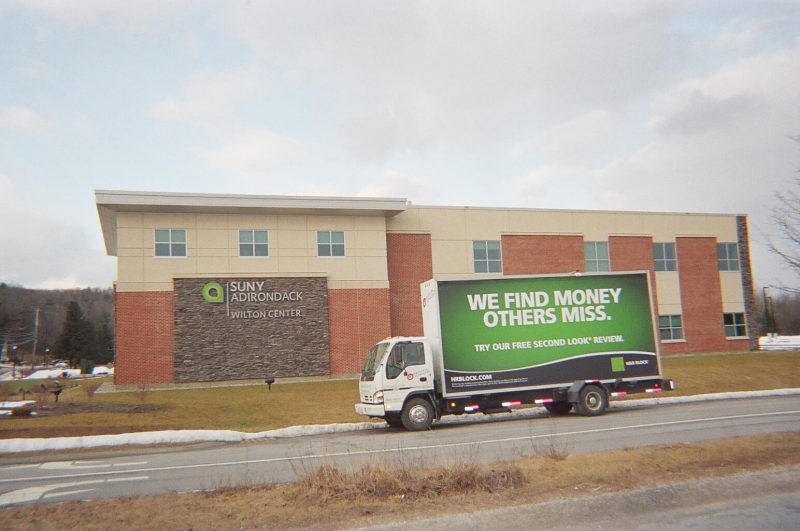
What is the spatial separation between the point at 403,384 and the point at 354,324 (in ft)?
63.7

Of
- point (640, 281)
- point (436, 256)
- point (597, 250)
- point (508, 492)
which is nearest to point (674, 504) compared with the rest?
point (508, 492)

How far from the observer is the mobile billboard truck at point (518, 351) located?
58.1 ft

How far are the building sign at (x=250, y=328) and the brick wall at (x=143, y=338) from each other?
54cm

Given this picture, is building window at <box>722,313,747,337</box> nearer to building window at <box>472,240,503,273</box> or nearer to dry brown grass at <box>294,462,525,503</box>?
building window at <box>472,240,503,273</box>

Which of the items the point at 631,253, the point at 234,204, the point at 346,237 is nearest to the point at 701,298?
the point at 631,253

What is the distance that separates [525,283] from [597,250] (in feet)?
87.2

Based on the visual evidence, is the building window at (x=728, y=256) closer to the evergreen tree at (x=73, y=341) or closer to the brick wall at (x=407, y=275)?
the brick wall at (x=407, y=275)

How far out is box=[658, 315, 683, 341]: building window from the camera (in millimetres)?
44781

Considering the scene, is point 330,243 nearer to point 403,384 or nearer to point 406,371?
point 406,371

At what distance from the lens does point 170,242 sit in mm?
34500

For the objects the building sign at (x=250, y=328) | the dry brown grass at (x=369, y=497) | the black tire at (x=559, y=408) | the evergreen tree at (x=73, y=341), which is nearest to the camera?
the dry brown grass at (x=369, y=497)

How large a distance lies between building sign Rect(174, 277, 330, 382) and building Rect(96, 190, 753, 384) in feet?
0.18

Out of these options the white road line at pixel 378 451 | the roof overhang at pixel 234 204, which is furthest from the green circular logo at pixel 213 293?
the white road line at pixel 378 451

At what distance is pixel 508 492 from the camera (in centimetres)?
781
